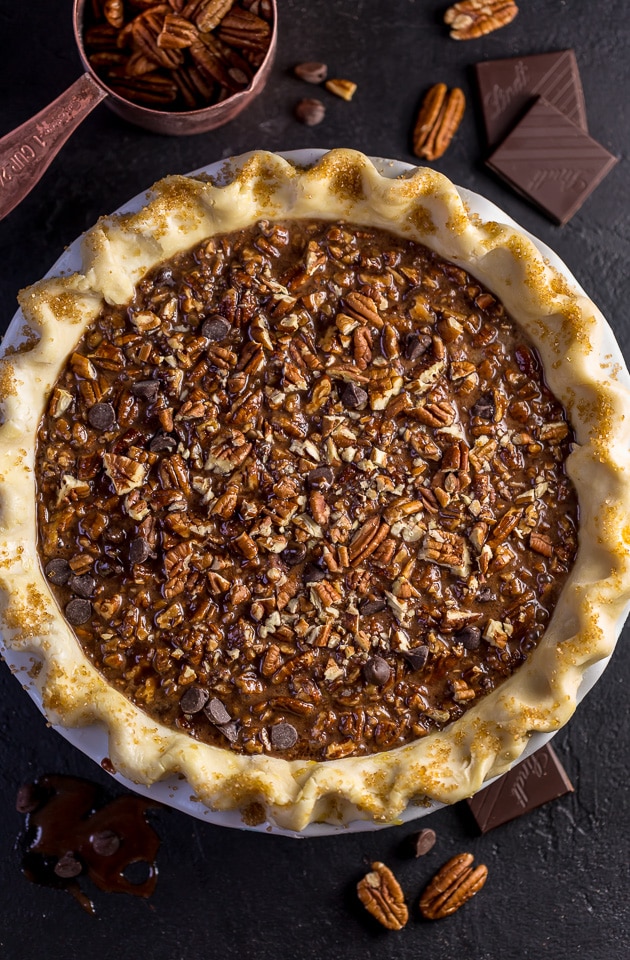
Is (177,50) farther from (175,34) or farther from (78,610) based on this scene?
(78,610)

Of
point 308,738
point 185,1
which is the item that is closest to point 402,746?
point 308,738

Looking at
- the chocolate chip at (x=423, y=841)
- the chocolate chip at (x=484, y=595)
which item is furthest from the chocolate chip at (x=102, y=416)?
the chocolate chip at (x=423, y=841)

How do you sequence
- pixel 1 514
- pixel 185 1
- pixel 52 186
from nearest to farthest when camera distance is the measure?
1. pixel 1 514
2. pixel 185 1
3. pixel 52 186

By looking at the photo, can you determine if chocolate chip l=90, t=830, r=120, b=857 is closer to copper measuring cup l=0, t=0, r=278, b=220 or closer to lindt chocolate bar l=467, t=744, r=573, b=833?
lindt chocolate bar l=467, t=744, r=573, b=833

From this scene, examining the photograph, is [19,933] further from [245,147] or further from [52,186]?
[245,147]

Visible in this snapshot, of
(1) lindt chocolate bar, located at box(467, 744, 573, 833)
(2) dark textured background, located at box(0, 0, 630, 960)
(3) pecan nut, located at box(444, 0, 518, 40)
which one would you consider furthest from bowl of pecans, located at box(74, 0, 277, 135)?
(1) lindt chocolate bar, located at box(467, 744, 573, 833)

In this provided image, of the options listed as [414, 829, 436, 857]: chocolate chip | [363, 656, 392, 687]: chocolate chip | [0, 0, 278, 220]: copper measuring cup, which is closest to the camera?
[363, 656, 392, 687]: chocolate chip

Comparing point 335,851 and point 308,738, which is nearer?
point 308,738
